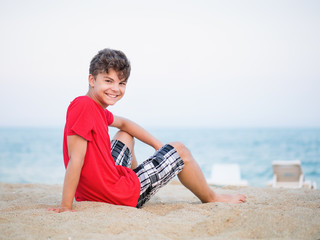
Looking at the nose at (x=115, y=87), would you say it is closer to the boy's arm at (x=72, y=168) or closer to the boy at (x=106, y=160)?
the boy at (x=106, y=160)

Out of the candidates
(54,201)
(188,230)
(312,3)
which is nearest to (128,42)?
(312,3)

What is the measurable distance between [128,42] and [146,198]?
16.1 metres

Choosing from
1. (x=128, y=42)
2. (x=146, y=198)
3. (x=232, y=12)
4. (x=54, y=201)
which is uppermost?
(x=232, y=12)

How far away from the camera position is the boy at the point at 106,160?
230 centimetres

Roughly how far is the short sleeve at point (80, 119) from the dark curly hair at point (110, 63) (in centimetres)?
31

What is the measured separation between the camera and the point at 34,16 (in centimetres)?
1485

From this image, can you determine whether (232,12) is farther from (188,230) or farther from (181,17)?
(188,230)

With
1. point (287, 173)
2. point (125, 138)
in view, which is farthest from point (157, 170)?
point (287, 173)

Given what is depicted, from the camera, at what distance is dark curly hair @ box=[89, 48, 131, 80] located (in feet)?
8.31

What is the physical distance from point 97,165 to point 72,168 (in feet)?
0.66

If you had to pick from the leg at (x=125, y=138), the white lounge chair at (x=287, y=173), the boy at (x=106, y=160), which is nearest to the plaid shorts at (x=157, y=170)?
the boy at (x=106, y=160)

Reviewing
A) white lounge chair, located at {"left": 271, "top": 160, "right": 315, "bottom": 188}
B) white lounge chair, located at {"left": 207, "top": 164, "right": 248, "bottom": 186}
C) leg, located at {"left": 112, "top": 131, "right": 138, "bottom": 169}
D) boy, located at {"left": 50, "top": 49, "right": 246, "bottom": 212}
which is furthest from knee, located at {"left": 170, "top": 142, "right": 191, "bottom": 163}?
white lounge chair, located at {"left": 207, "top": 164, "right": 248, "bottom": 186}

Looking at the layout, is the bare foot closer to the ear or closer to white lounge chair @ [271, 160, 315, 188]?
the ear

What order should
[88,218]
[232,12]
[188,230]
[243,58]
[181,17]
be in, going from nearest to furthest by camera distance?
[188,230]
[88,218]
[232,12]
[181,17]
[243,58]
